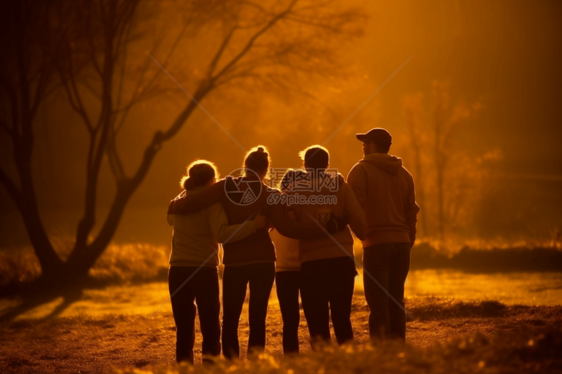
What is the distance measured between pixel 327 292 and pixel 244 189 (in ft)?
3.72

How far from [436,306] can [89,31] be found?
9.38 m

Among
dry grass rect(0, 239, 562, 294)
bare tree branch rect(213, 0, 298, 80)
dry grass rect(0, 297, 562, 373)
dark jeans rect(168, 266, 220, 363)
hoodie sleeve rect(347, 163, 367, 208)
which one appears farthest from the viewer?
bare tree branch rect(213, 0, 298, 80)

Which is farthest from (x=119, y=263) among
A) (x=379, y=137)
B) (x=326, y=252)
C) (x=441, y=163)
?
(x=441, y=163)

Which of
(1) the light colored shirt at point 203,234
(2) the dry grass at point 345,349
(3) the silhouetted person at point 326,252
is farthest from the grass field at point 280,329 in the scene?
(1) the light colored shirt at point 203,234

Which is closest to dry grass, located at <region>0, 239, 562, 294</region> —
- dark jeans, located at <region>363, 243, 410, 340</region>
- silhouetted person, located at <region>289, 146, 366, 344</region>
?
silhouetted person, located at <region>289, 146, 366, 344</region>

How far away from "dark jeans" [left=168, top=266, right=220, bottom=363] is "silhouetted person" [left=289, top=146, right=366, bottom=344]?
0.79m

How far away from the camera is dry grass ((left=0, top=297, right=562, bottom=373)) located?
3.88 meters

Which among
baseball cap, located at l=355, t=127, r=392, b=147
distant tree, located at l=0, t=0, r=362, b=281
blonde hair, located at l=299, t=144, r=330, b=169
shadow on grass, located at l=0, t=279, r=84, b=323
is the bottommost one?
shadow on grass, located at l=0, t=279, r=84, b=323

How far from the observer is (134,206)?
38719 millimetres

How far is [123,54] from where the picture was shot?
16312mm

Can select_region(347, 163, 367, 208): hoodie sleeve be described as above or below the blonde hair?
below

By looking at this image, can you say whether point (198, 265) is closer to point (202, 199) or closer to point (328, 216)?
point (202, 199)

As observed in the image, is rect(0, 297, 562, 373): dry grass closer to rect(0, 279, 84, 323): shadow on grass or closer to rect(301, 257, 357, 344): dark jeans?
rect(301, 257, 357, 344): dark jeans

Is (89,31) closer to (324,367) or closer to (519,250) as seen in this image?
(519,250)
